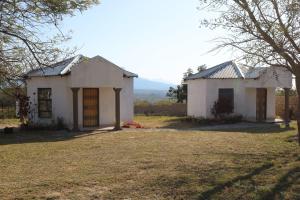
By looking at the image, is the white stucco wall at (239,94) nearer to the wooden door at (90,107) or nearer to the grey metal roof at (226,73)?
the grey metal roof at (226,73)

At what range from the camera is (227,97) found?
28.7m

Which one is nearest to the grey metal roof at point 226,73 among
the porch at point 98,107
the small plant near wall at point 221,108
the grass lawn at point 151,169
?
the small plant near wall at point 221,108

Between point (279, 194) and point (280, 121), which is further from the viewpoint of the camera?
point (280, 121)

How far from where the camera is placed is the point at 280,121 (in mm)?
28500

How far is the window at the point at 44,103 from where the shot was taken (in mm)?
23922

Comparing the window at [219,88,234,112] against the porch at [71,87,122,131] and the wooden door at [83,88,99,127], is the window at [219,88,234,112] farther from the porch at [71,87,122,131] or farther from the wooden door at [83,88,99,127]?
the wooden door at [83,88,99,127]

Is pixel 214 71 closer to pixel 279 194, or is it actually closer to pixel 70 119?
pixel 70 119

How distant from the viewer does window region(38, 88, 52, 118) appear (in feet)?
78.5

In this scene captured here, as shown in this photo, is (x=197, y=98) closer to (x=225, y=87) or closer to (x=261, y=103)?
(x=225, y=87)

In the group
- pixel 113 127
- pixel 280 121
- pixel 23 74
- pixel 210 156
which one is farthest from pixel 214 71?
pixel 23 74

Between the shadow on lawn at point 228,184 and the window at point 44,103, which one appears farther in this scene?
the window at point 44,103

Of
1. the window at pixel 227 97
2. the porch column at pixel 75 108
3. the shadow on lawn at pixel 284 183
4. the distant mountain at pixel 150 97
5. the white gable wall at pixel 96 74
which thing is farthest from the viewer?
the distant mountain at pixel 150 97

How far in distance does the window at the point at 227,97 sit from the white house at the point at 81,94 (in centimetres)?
606

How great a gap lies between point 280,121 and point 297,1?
1862 centimetres
